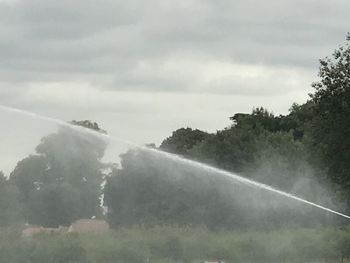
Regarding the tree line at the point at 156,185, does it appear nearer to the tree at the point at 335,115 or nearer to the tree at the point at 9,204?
the tree at the point at 9,204

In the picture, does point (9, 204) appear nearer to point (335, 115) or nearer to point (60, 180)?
point (60, 180)

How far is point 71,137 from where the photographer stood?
4569 inches

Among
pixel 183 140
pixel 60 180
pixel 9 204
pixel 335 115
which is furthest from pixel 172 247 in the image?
pixel 183 140

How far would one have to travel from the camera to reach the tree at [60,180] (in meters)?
107

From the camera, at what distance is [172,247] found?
63.2 meters

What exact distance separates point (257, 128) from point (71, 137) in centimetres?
2420

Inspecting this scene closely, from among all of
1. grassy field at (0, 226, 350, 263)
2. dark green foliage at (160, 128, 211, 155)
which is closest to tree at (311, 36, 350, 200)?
grassy field at (0, 226, 350, 263)

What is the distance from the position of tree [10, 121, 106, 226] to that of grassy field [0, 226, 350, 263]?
41917 mm

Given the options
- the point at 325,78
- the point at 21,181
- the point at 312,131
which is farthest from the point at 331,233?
the point at 21,181

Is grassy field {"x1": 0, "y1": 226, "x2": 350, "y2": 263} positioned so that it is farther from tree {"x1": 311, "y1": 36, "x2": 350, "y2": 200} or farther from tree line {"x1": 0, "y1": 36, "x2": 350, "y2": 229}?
tree line {"x1": 0, "y1": 36, "x2": 350, "y2": 229}

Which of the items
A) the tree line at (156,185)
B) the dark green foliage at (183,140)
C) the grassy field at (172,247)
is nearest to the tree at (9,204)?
the tree line at (156,185)

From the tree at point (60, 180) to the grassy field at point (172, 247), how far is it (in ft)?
138

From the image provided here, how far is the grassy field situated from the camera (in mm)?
57594

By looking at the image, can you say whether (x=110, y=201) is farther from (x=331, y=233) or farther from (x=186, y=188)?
(x=331, y=233)
